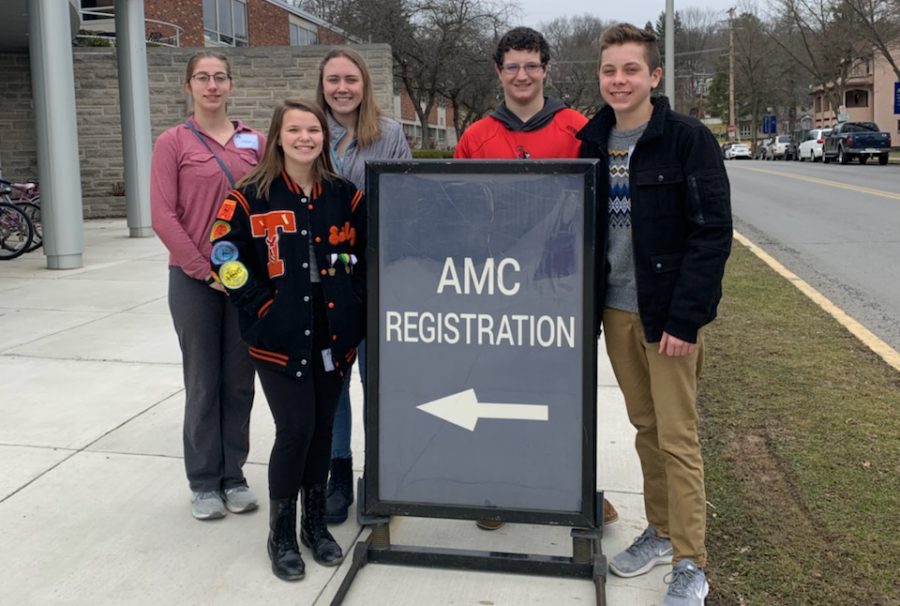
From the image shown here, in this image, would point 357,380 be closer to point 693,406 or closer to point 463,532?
point 463,532

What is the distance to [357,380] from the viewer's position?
5918 millimetres

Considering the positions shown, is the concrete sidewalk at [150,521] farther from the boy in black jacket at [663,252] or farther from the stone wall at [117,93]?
the stone wall at [117,93]

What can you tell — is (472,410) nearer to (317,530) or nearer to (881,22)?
(317,530)

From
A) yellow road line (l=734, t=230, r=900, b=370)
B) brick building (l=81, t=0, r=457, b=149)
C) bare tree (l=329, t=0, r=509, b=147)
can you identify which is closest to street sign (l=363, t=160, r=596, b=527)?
yellow road line (l=734, t=230, r=900, b=370)

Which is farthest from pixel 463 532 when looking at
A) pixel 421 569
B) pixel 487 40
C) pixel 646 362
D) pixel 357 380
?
pixel 487 40

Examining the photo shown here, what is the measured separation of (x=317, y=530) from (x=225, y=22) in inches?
1349

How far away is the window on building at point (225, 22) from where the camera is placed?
108 feet

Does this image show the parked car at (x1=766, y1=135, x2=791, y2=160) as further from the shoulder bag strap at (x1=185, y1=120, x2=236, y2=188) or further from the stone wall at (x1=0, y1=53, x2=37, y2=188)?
the shoulder bag strap at (x1=185, y1=120, x2=236, y2=188)

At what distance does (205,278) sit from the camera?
355 cm

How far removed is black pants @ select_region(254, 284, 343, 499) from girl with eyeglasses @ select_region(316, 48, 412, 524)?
0.61 feet

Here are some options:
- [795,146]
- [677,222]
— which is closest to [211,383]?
[677,222]

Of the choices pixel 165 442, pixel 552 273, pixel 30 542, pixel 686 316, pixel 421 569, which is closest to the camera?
pixel 686 316

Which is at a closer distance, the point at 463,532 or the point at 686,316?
the point at 686,316

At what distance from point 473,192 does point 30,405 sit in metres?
3.69
